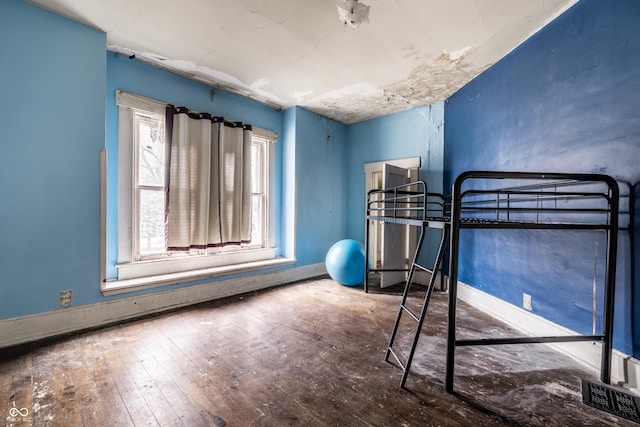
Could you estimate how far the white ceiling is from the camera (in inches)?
76.8

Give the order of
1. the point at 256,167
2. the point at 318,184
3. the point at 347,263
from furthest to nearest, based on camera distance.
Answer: the point at 318,184
the point at 256,167
the point at 347,263

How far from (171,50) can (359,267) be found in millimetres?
3153

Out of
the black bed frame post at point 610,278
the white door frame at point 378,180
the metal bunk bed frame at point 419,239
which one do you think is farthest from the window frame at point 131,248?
the black bed frame post at point 610,278

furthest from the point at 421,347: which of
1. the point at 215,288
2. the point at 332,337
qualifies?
the point at 215,288

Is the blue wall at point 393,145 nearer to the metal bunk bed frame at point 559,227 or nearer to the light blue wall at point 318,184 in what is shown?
the light blue wall at point 318,184

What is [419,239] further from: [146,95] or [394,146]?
[146,95]

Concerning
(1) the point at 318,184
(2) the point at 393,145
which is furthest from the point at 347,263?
(2) the point at 393,145

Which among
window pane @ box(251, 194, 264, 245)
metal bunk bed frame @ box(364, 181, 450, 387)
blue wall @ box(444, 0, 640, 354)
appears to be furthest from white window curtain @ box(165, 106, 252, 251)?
blue wall @ box(444, 0, 640, 354)

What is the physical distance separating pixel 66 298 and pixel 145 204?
1.06m

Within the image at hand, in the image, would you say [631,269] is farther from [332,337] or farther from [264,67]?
[264,67]

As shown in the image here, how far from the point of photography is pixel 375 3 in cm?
190

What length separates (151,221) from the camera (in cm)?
288

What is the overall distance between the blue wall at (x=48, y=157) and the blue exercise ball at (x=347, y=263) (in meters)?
2.52

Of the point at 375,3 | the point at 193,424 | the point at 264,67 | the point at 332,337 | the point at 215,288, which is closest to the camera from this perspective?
the point at 193,424
